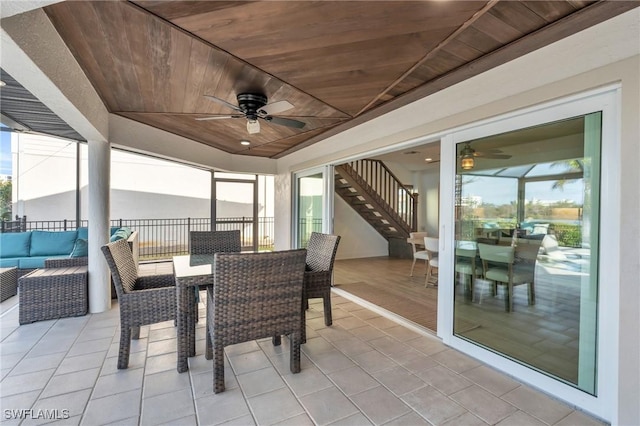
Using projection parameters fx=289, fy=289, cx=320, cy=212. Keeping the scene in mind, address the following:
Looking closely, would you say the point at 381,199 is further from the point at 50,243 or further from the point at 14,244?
the point at 14,244

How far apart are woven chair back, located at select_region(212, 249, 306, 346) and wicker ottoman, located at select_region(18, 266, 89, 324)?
2.52m

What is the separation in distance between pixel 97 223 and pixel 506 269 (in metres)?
4.52

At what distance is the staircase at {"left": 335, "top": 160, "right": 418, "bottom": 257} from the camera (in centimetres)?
664

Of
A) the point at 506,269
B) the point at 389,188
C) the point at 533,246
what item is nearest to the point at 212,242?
the point at 506,269

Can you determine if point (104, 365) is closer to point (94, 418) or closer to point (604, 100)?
point (94, 418)

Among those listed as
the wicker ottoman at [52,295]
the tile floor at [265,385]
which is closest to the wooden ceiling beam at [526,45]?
the tile floor at [265,385]

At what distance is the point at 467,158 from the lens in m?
2.75

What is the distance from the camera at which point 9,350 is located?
2590mm

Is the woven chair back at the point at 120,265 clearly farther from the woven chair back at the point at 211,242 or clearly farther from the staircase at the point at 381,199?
the staircase at the point at 381,199

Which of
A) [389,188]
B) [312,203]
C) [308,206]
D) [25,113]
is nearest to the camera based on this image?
[25,113]

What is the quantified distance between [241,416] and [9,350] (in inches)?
95.0

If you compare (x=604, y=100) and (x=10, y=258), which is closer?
(x=604, y=100)

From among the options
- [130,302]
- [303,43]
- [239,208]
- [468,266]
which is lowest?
[130,302]

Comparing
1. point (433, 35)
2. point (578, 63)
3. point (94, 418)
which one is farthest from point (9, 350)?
point (578, 63)
